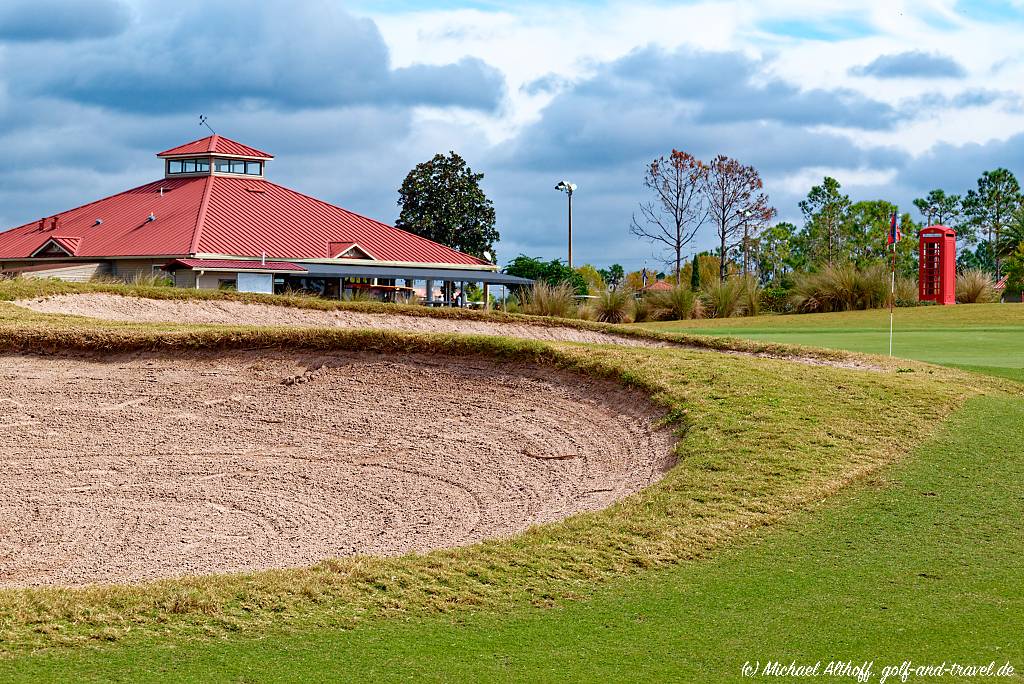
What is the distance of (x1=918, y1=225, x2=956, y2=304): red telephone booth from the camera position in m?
42.6

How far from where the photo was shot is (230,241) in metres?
52.4

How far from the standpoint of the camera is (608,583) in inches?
281

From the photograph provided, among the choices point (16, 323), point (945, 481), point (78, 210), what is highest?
point (78, 210)

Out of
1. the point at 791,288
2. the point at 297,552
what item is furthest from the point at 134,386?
the point at 791,288

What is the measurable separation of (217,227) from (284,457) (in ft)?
142

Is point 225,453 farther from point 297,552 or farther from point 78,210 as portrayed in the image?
point 78,210

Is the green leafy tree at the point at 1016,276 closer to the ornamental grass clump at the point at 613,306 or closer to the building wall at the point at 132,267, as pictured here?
the ornamental grass clump at the point at 613,306

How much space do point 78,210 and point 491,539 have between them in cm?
5834

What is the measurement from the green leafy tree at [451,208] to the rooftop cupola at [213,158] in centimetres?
1372

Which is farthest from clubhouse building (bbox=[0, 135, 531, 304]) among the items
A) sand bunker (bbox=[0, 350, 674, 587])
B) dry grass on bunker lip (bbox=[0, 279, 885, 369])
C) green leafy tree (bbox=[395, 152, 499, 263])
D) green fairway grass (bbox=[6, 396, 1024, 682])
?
green fairway grass (bbox=[6, 396, 1024, 682])

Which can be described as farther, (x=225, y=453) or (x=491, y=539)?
(x=225, y=453)

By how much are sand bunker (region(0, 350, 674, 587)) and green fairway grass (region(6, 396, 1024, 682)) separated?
2.22 metres

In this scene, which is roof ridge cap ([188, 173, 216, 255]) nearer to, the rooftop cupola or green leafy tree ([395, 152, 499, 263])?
the rooftop cupola

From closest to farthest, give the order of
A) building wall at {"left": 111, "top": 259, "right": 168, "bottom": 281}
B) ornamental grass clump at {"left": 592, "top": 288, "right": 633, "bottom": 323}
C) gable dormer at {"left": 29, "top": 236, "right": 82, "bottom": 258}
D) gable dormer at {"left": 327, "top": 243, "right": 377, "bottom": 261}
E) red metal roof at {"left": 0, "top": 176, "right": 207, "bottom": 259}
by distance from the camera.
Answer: ornamental grass clump at {"left": 592, "top": 288, "right": 633, "bottom": 323} → building wall at {"left": 111, "top": 259, "right": 168, "bottom": 281} → red metal roof at {"left": 0, "top": 176, "right": 207, "bottom": 259} → gable dormer at {"left": 29, "top": 236, "right": 82, "bottom": 258} → gable dormer at {"left": 327, "top": 243, "right": 377, "bottom": 261}
